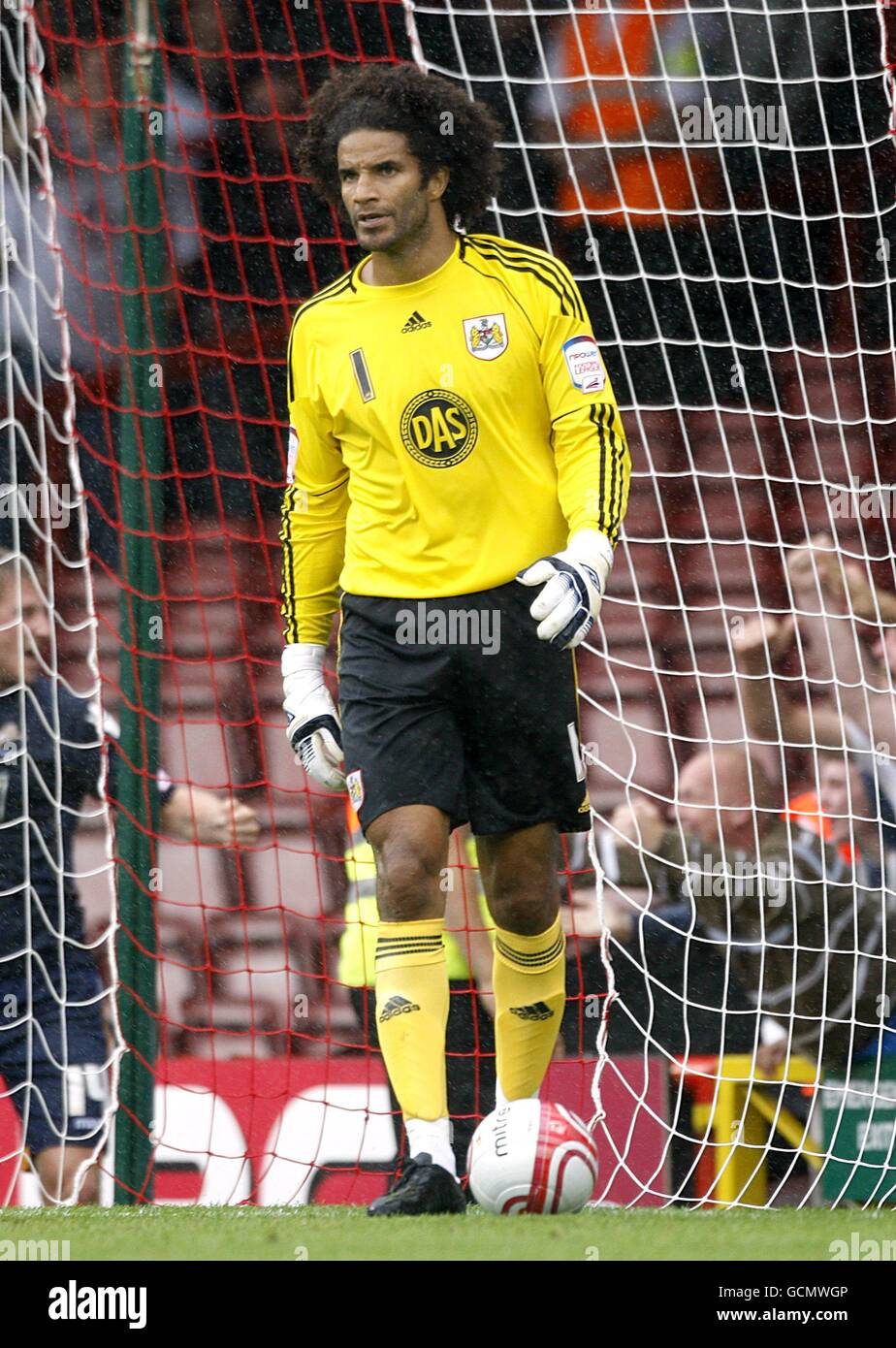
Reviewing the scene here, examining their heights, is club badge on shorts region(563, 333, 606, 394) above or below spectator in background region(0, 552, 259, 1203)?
above

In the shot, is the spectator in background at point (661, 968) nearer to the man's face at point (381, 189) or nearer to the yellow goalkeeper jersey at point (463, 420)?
the yellow goalkeeper jersey at point (463, 420)

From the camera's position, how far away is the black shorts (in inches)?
150

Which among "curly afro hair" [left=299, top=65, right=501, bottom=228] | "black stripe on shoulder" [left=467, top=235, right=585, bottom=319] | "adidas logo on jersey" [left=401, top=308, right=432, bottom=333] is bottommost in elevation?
"adidas logo on jersey" [left=401, top=308, right=432, bottom=333]

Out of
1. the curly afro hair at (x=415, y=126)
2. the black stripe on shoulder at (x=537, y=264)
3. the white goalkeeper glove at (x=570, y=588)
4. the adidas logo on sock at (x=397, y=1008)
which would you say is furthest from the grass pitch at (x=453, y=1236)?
the curly afro hair at (x=415, y=126)

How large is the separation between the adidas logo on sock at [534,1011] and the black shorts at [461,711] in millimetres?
386

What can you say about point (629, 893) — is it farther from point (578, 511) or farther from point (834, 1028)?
point (578, 511)

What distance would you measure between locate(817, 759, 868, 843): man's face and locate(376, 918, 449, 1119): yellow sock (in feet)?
8.48

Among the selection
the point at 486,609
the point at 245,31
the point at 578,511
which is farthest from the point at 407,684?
the point at 245,31

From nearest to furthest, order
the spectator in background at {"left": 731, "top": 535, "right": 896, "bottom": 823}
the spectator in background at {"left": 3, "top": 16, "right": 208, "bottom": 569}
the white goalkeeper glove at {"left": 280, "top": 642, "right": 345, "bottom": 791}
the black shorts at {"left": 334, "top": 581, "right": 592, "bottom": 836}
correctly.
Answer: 1. the black shorts at {"left": 334, "top": 581, "right": 592, "bottom": 836}
2. the white goalkeeper glove at {"left": 280, "top": 642, "right": 345, "bottom": 791}
3. the spectator in background at {"left": 731, "top": 535, "right": 896, "bottom": 823}
4. the spectator in background at {"left": 3, "top": 16, "right": 208, "bottom": 569}

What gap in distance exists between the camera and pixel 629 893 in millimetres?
6316

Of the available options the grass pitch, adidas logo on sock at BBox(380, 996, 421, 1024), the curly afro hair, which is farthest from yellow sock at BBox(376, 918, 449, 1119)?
the curly afro hair

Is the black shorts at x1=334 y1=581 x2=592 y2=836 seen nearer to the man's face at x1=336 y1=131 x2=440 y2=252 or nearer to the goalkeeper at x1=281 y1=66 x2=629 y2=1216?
the goalkeeper at x1=281 y1=66 x2=629 y2=1216

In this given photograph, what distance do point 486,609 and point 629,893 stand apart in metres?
2.63

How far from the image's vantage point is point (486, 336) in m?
3.92
